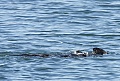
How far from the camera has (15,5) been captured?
98.4 ft

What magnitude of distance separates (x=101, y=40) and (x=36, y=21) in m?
4.34

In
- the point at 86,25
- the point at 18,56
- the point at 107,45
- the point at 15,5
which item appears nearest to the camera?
the point at 18,56

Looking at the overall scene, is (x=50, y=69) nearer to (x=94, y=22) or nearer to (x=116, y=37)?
(x=116, y=37)

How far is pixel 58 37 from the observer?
23.1 metres

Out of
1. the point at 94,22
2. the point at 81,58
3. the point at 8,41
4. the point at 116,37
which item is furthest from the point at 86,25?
the point at 81,58

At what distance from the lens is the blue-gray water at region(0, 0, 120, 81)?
17.9m

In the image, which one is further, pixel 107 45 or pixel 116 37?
pixel 116 37

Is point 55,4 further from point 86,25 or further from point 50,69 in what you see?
point 50,69

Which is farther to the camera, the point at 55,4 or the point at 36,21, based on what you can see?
the point at 55,4

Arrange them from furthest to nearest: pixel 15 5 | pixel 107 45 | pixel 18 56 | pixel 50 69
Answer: pixel 15 5 < pixel 107 45 < pixel 18 56 < pixel 50 69

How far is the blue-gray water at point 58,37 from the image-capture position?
58.8ft

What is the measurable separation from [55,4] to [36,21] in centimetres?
395

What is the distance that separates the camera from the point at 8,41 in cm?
2220

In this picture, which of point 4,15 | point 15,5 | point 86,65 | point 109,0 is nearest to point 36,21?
point 4,15
